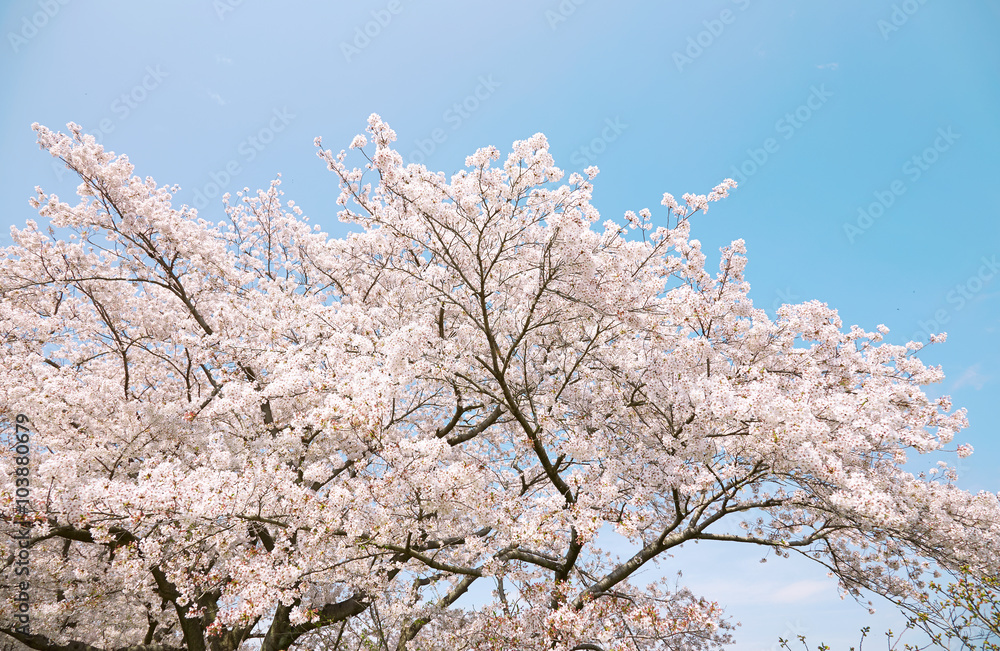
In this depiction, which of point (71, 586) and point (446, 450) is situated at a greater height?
point (446, 450)

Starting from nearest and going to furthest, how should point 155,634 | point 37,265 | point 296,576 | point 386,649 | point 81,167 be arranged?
1. point 296,576
2. point 386,649
3. point 81,167
4. point 37,265
5. point 155,634

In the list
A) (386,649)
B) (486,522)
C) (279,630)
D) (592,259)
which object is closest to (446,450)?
(486,522)

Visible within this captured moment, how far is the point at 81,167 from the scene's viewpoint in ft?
31.1

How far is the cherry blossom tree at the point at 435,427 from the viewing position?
634 centimetres

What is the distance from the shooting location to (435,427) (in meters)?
10.8

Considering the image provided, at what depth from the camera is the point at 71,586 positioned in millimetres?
9375

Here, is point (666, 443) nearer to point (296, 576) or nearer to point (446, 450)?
point (446, 450)

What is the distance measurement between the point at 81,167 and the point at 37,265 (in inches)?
91.7

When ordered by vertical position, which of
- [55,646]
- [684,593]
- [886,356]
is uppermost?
[886,356]

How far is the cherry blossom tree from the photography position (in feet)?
20.8

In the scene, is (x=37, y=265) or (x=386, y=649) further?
(x=37, y=265)

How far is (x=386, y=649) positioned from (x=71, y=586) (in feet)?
19.3

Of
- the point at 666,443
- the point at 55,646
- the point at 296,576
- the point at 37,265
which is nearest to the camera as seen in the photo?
the point at 296,576

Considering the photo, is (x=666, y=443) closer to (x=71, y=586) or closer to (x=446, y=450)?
(x=446, y=450)
